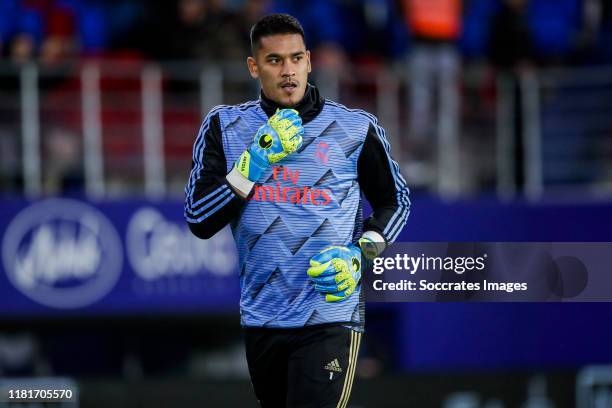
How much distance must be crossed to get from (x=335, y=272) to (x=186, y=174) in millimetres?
5898

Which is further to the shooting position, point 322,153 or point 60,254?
point 60,254

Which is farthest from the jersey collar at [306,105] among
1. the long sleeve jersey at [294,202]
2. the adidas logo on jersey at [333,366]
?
the adidas logo on jersey at [333,366]

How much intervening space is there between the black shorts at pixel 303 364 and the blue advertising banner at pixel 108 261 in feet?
17.6

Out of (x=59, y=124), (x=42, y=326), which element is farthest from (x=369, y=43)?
(x=42, y=326)

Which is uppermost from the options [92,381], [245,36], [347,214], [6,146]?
[245,36]

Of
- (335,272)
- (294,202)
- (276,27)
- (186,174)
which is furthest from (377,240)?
(186,174)

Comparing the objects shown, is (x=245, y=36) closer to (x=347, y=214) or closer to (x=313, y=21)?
(x=313, y=21)

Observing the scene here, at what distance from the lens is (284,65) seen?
5.41 metres

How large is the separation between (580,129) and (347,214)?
653 cm

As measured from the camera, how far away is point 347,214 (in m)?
5.48

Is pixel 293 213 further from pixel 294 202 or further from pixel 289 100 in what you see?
pixel 289 100
